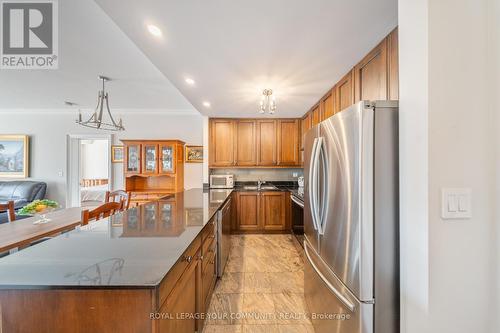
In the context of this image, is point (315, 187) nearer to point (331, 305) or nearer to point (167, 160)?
point (331, 305)

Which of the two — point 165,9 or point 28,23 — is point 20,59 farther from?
point 165,9

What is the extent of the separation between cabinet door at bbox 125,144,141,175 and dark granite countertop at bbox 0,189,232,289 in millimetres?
3094

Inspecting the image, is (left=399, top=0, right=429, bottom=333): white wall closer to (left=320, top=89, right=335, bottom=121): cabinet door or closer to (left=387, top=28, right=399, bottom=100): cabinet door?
(left=387, top=28, right=399, bottom=100): cabinet door

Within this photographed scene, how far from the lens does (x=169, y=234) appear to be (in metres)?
1.31

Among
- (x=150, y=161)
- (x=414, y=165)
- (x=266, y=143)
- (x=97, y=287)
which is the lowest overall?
(x=97, y=287)

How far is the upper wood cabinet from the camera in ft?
14.3

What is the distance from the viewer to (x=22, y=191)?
4.42 m

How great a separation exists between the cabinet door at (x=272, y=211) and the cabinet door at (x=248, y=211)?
11cm

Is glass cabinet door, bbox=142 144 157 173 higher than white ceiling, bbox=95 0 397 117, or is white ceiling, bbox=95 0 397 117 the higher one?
white ceiling, bbox=95 0 397 117

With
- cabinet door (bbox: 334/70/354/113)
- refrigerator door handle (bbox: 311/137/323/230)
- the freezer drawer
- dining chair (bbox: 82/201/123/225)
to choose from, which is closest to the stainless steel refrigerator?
the freezer drawer

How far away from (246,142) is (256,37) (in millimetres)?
2720

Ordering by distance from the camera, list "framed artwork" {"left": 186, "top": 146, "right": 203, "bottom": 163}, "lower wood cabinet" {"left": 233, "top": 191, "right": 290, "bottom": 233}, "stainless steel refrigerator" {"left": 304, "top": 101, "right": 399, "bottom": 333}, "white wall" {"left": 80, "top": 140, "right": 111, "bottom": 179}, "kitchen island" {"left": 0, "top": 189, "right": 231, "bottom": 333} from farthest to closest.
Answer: "white wall" {"left": 80, "top": 140, "right": 111, "bottom": 179} → "framed artwork" {"left": 186, "top": 146, "right": 203, "bottom": 163} → "lower wood cabinet" {"left": 233, "top": 191, "right": 290, "bottom": 233} → "stainless steel refrigerator" {"left": 304, "top": 101, "right": 399, "bottom": 333} → "kitchen island" {"left": 0, "top": 189, "right": 231, "bottom": 333}

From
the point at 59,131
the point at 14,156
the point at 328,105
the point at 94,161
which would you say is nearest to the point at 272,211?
the point at 328,105
